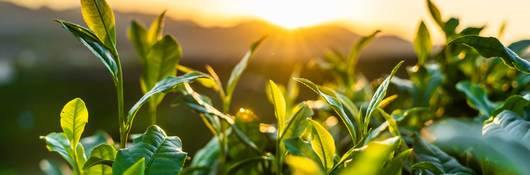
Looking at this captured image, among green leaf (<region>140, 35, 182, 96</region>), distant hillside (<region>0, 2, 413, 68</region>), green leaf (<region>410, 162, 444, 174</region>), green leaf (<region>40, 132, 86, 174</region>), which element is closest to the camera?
green leaf (<region>410, 162, 444, 174</region>)

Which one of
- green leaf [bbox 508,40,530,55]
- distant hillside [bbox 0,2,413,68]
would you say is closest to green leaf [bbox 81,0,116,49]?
green leaf [bbox 508,40,530,55]

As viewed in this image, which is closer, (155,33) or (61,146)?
(61,146)

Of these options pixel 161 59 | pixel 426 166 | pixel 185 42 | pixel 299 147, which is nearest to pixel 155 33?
pixel 161 59

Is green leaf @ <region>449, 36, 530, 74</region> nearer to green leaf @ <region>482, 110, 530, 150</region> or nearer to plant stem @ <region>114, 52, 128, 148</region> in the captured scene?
green leaf @ <region>482, 110, 530, 150</region>

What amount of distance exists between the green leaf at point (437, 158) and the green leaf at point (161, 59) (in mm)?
321

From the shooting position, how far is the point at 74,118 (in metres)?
0.68

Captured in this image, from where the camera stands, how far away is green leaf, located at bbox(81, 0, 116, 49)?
26.7 inches

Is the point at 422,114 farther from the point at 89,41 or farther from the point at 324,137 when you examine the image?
the point at 89,41

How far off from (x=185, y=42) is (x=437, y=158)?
Answer: 14350 mm

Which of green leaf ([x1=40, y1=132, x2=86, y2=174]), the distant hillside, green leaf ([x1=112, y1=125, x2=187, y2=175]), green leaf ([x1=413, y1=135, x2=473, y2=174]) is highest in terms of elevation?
green leaf ([x1=112, y1=125, x2=187, y2=175])

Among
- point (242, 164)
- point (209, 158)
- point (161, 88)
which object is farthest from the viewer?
point (209, 158)

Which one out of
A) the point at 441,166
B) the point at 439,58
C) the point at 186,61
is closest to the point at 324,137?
the point at 441,166

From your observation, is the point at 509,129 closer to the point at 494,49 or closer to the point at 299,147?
the point at 494,49

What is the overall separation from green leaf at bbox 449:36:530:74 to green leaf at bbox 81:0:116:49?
1.16 ft
